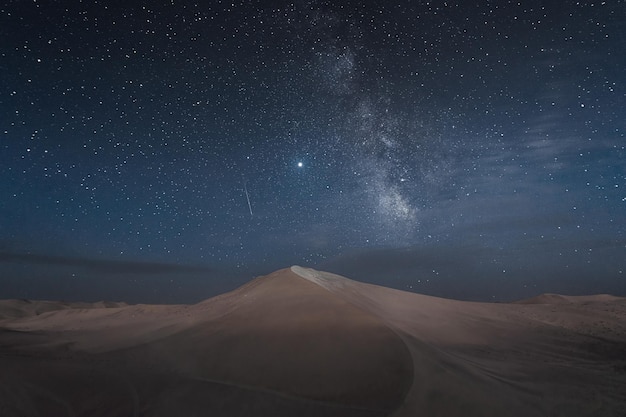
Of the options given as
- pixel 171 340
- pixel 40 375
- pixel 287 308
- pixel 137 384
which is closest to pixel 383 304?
pixel 287 308

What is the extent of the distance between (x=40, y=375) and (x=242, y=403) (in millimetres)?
4740

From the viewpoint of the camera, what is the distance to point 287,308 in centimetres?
1069

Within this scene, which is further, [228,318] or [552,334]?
[552,334]

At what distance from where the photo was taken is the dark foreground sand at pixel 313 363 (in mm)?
6492

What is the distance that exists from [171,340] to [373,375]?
5.81m

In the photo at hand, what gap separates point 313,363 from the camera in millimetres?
→ 7871

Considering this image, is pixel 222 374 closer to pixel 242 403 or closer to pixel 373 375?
pixel 242 403

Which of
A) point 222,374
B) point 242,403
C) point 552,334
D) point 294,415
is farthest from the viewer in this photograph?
→ point 552,334

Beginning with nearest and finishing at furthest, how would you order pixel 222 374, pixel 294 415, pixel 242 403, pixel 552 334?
pixel 294 415 < pixel 242 403 < pixel 222 374 < pixel 552 334

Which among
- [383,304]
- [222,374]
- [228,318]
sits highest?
[383,304]

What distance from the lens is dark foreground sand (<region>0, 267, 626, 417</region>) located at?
6492 mm

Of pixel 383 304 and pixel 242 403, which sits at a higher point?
pixel 383 304

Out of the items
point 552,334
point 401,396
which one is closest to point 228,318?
point 401,396

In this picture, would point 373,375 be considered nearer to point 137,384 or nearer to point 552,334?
point 137,384
